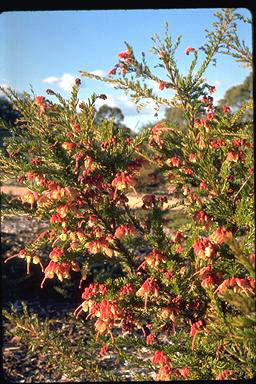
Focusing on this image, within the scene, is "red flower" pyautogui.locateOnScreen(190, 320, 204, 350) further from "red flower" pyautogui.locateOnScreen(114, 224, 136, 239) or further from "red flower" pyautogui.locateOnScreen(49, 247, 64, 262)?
"red flower" pyautogui.locateOnScreen(49, 247, 64, 262)

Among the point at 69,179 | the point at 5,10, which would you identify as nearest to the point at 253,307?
the point at 69,179

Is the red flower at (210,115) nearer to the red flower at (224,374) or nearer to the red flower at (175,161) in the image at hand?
the red flower at (175,161)

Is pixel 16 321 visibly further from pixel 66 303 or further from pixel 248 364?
pixel 66 303

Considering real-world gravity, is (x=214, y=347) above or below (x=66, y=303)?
above

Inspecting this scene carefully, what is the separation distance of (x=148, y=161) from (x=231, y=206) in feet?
1.63

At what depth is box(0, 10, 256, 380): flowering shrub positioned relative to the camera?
1879 millimetres

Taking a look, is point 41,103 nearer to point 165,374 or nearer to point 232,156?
point 232,156

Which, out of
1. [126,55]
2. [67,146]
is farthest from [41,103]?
[126,55]

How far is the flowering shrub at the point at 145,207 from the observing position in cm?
188

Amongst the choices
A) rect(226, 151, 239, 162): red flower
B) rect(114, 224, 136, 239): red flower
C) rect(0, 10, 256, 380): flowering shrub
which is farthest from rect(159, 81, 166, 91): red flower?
rect(114, 224, 136, 239): red flower

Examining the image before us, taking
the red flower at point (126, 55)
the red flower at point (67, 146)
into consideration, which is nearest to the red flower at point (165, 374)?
the red flower at point (67, 146)

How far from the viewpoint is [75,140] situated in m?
2.00

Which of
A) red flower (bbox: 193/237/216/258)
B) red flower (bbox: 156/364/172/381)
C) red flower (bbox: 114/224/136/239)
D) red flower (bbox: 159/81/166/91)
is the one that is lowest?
red flower (bbox: 156/364/172/381)

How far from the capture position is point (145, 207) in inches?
89.0
